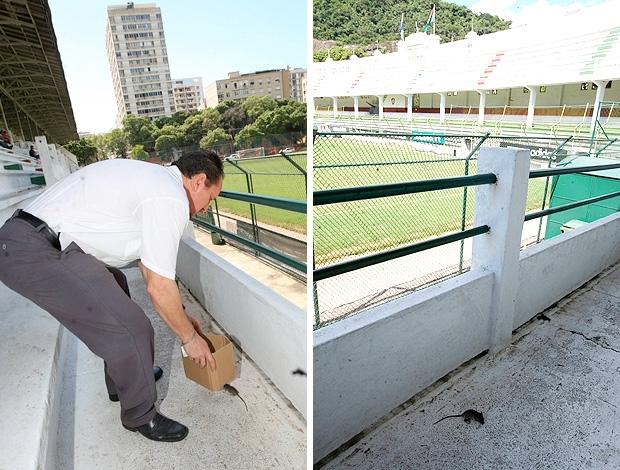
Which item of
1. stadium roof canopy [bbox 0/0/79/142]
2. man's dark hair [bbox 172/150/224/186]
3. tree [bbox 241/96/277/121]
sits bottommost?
tree [bbox 241/96/277/121]

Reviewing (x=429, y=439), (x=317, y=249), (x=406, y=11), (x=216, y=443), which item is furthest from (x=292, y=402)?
(x=406, y=11)

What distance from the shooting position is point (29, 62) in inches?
541

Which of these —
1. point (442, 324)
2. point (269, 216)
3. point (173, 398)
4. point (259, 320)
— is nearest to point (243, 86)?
point (269, 216)

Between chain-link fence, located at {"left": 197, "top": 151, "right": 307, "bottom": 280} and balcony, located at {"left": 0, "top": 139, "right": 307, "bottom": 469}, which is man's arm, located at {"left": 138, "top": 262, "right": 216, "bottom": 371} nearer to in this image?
balcony, located at {"left": 0, "top": 139, "right": 307, "bottom": 469}

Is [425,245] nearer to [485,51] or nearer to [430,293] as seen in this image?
[430,293]

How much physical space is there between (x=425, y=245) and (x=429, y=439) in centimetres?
94

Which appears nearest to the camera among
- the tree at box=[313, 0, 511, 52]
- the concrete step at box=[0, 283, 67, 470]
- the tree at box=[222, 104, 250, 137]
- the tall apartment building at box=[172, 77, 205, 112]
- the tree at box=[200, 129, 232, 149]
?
the concrete step at box=[0, 283, 67, 470]

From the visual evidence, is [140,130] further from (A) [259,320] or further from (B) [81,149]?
(B) [81,149]

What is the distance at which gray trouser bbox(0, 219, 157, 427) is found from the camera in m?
1.76

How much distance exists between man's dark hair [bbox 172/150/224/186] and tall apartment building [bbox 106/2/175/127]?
43.9ft

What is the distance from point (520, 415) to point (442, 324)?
22.2 inches

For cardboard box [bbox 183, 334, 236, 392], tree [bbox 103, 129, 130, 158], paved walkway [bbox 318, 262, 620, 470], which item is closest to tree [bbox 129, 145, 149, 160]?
tree [bbox 103, 129, 130, 158]

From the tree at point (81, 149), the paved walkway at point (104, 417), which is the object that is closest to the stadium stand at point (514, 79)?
the paved walkway at point (104, 417)

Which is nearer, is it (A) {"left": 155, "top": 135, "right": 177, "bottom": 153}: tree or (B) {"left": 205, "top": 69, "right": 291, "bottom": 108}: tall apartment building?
(A) {"left": 155, "top": 135, "right": 177, "bottom": 153}: tree
